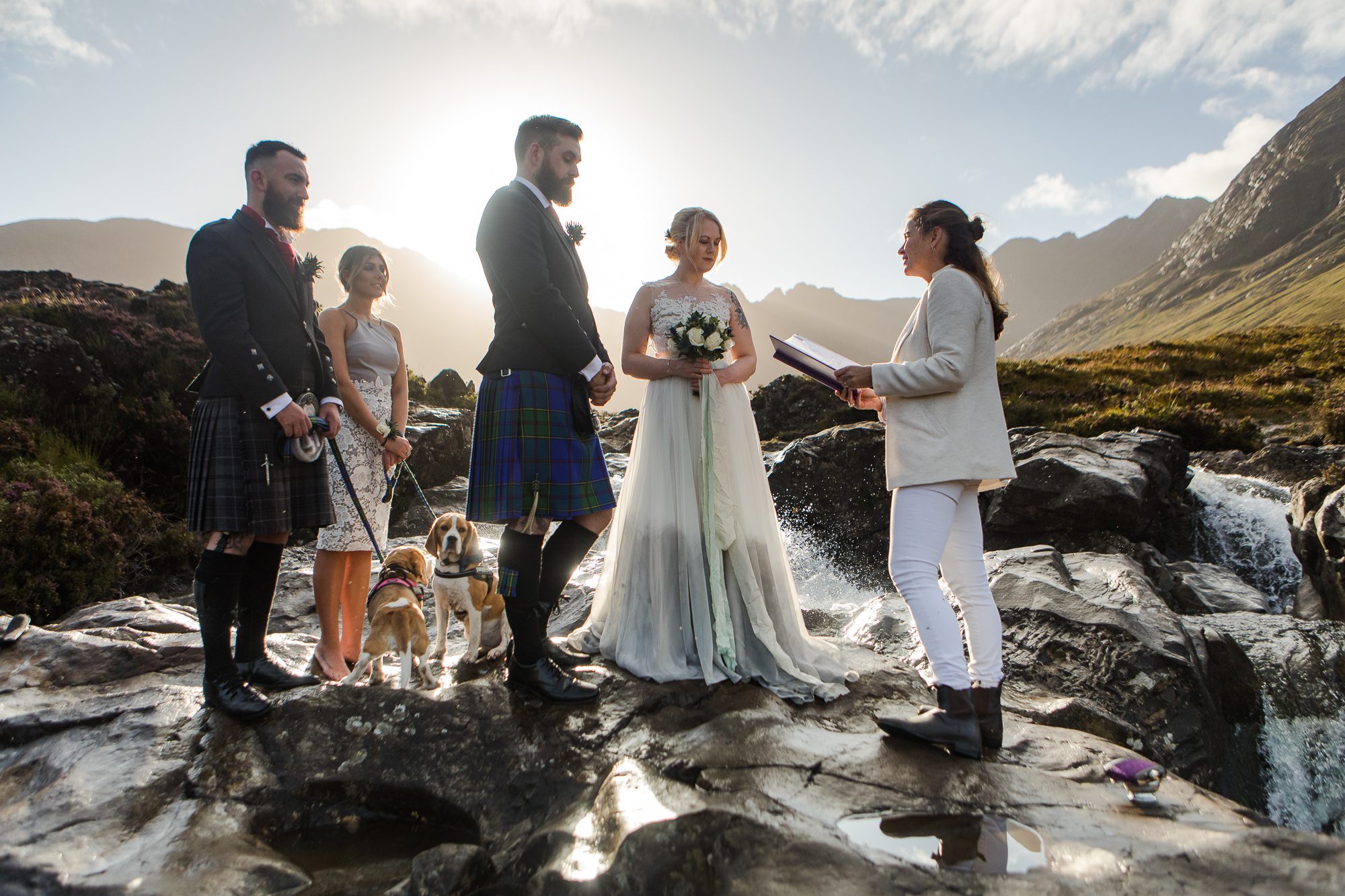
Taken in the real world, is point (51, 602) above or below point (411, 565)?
below

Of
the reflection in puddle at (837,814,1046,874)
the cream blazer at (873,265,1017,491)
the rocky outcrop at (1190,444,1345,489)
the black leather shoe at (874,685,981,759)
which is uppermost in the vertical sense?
the cream blazer at (873,265,1017,491)

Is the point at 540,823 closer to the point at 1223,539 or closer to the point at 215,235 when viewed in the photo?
the point at 215,235

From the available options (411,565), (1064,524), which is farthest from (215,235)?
(1064,524)

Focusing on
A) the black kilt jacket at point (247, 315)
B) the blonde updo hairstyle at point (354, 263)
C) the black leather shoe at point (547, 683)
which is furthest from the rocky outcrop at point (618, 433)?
the black leather shoe at point (547, 683)

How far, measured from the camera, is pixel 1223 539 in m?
11.4

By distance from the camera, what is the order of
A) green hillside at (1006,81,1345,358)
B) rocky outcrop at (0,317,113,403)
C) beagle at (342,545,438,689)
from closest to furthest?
beagle at (342,545,438,689)
rocky outcrop at (0,317,113,403)
green hillside at (1006,81,1345,358)

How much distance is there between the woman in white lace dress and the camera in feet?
13.5

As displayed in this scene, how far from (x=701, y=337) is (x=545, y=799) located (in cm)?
263

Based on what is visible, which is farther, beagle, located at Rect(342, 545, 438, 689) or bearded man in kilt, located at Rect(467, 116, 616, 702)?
beagle, located at Rect(342, 545, 438, 689)

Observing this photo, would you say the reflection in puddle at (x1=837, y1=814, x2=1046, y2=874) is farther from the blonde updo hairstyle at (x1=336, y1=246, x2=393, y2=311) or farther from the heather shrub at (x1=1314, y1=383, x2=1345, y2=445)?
the heather shrub at (x1=1314, y1=383, x2=1345, y2=445)

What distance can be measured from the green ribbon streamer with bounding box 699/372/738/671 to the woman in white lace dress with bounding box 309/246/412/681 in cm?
186

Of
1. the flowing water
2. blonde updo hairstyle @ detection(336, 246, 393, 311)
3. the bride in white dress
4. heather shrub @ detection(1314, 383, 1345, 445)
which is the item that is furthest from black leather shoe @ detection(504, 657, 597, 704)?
heather shrub @ detection(1314, 383, 1345, 445)

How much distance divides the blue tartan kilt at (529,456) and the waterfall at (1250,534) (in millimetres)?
10921

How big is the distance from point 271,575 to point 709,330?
269cm
